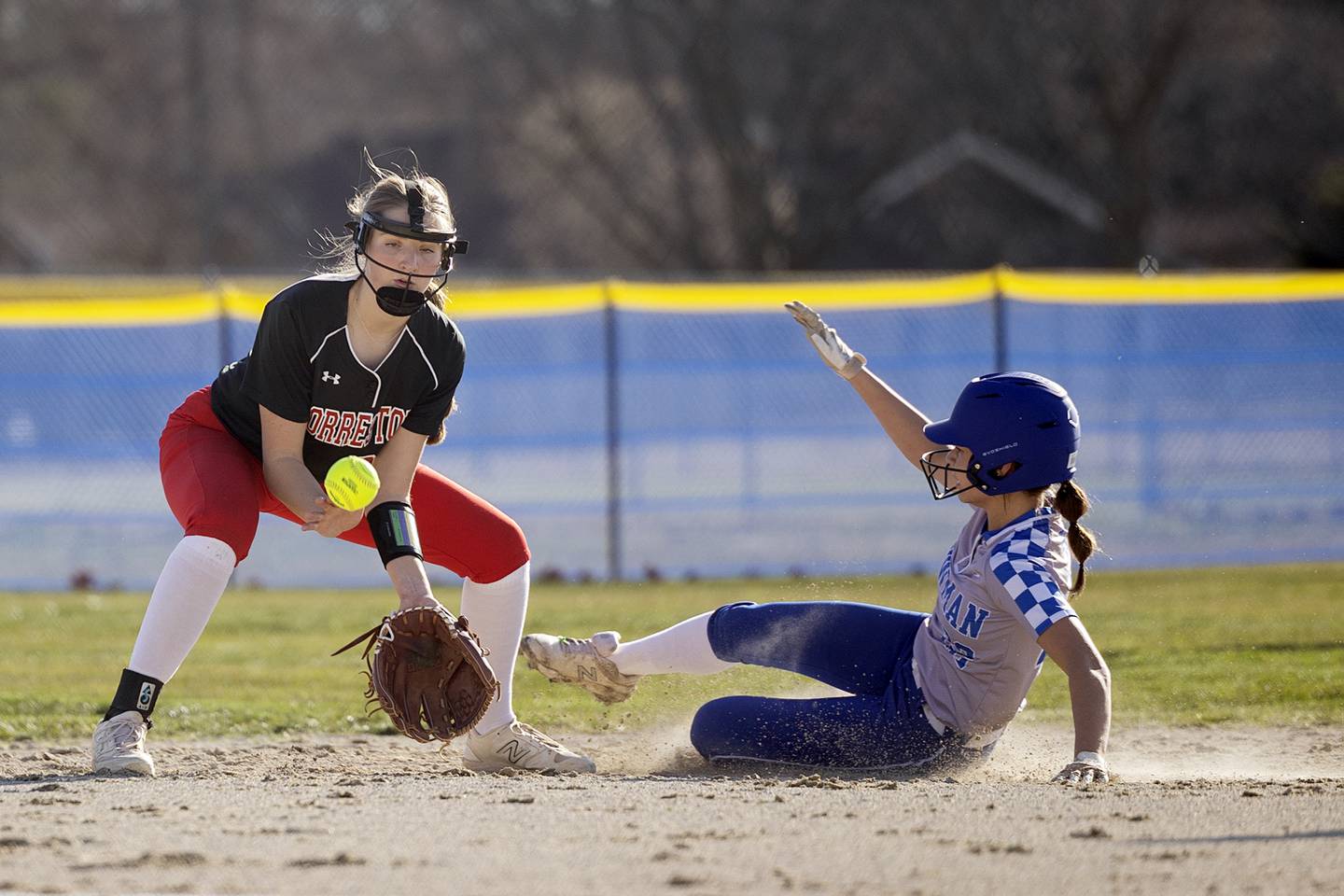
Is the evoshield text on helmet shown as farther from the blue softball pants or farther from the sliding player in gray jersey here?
the blue softball pants

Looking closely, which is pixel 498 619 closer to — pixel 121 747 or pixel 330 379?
pixel 330 379

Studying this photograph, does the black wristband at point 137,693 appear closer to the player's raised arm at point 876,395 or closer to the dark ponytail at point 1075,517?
the player's raised arm at point 876,395

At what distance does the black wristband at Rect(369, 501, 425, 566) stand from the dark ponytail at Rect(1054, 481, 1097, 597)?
1712 millimetres

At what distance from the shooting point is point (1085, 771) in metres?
4.18

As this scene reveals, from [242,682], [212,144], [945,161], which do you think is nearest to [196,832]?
[242,682]

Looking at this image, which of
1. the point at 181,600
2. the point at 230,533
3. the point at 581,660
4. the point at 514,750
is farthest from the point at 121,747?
the point at 581,660

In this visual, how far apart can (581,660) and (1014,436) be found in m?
1.42

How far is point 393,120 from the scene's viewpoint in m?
37.7

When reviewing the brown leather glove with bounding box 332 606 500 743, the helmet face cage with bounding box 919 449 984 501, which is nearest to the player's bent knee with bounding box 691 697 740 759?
the brown leather glove with bounding box 332 606 500 743

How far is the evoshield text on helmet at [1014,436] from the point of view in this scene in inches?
175

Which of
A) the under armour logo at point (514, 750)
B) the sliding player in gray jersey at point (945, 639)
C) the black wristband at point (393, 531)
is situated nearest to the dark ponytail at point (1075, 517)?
the sliding player in gray jersey at point (945, 639)

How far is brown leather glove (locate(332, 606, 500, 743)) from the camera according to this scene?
14.9 feet

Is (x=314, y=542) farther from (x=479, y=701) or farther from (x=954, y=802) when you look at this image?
(x=954, y=802)

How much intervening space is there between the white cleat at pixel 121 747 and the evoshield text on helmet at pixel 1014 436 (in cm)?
219
